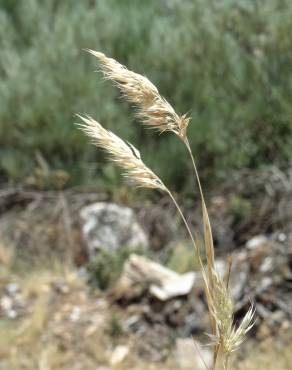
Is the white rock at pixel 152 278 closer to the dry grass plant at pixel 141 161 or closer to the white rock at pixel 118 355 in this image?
the white rock at pixel 118 355

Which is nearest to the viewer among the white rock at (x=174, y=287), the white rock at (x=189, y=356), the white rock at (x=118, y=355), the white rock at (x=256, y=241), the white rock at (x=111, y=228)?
the white rock at (x=189, y=356)

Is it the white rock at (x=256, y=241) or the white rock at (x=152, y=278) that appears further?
the white rock at (x=256, y=241)

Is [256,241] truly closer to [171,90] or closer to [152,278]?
[152,278]

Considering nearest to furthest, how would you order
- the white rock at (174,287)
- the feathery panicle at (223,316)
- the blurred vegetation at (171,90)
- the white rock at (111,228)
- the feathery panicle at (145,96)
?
the feathery panicle at (223,316), the feathery panicle at (145,96), the white rock at (174,287), the white rock at (111,228), the blurred vegetation at (171,90)

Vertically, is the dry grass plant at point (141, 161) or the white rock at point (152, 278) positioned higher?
the dry grass plant at point (141, 161)

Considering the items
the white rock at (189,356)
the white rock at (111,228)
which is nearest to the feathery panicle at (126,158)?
the white rock at (189,356)

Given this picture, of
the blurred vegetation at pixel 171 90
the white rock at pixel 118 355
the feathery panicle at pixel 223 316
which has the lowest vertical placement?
the white rock at pixel 118 355
